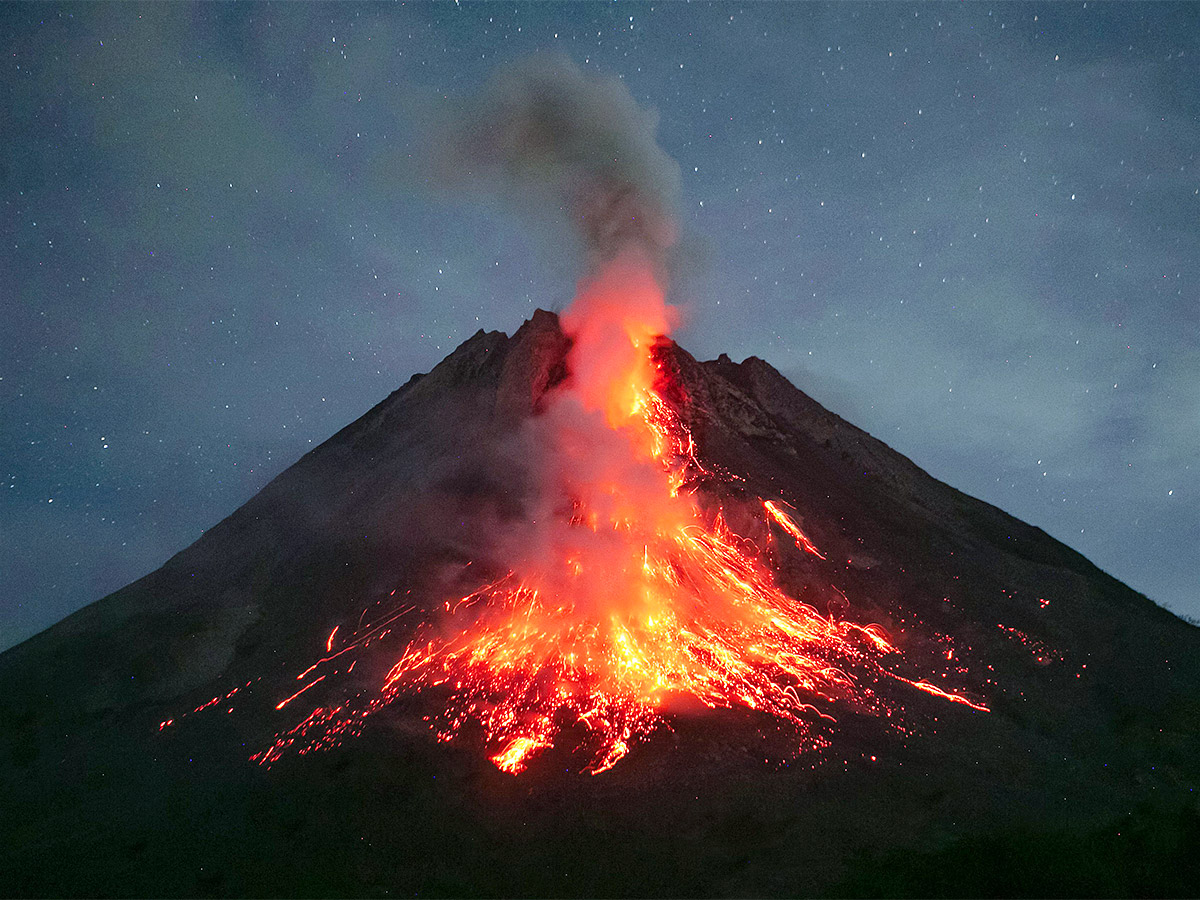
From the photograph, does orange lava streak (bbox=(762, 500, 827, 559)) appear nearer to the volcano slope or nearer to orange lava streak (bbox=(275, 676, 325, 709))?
the volcano slope

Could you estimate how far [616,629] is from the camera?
100ft

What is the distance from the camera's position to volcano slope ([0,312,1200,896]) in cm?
1948

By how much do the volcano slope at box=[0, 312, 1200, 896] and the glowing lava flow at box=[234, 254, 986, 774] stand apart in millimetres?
908

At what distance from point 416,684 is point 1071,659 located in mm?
28343

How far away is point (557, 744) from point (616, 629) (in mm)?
7356

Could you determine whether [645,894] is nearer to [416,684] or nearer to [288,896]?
[288,896]

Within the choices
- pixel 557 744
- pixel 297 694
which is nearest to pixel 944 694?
pixel 557 744

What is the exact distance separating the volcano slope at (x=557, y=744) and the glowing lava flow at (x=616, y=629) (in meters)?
0.91

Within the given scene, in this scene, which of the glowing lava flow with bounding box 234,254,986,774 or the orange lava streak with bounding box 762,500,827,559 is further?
the orange lava streak with bounding box 762,500,827,559

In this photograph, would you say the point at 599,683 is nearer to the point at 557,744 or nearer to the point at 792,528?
the point at 557,744

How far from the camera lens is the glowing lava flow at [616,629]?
2534 cm

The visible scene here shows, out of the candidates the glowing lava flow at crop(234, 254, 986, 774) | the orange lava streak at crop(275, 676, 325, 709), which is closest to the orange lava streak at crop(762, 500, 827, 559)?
the glowing lava flow at crop(234, 254, 986, 774)

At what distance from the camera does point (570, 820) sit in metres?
20.8

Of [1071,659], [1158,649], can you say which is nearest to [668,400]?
[1071,659]
